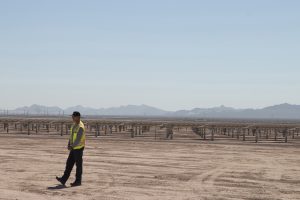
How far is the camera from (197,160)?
58.5 feet

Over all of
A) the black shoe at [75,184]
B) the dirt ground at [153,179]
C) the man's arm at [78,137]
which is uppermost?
the man's arm at [78,137]

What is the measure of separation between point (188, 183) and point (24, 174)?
4664 mm

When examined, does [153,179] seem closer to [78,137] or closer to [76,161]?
[76,161]

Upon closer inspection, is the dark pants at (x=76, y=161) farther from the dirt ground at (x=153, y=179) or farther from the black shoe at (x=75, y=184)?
the dirt ground at (x=153, y=179)

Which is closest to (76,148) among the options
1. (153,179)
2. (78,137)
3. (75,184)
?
(78,137)

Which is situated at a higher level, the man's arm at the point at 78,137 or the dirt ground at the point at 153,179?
the man's arm at the point at 78,137

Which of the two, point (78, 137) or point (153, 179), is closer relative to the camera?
point (78, 137)

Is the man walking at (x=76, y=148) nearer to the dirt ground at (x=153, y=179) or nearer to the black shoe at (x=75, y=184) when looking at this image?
the black shoe at (x=75, y=184)

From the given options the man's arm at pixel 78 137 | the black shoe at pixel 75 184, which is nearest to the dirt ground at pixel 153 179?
the black shoe at pixel 75 184

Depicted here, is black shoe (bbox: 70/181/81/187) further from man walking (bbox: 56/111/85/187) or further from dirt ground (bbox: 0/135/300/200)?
dirt ground (bbox: 0/135/300/200)

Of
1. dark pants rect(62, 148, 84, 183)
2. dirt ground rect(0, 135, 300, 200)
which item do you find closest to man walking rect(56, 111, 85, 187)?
dark pants rect(62, 148, 84, 183)

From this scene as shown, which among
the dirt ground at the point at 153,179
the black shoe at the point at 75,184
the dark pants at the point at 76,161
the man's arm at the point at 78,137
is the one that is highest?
the man's arm at the point at 78,137

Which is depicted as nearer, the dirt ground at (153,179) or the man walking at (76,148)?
the dirt ground at (153,179)

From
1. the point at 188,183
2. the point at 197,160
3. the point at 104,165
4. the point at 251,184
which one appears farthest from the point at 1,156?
the point at 251,184
